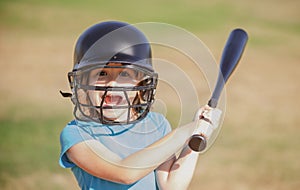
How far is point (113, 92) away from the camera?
6.59 ft

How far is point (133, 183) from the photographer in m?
2.03

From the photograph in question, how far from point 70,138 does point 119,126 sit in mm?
175

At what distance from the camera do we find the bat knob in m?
1.94

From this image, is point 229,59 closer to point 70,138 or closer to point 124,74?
point 124,74

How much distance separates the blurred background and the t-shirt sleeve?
102 inches

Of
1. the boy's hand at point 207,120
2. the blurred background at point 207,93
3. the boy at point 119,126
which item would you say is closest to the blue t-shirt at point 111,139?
the boy at point 119,126

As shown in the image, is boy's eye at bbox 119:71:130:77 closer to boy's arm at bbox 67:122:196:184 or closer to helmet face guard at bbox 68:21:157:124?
helmet face guard at bbox 68:21:157:124

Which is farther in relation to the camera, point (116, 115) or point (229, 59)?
point (229, 59)

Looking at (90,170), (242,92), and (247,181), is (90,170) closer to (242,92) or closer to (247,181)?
(247,181)

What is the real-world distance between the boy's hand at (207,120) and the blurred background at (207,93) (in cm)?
Result: 274

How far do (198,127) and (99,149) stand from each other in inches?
12.9

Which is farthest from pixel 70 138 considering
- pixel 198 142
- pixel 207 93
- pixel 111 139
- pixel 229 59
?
pixel 207 93

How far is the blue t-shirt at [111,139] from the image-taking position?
2.03 metres

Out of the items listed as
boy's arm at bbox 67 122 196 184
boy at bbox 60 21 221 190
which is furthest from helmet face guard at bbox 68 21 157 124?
boy's arm at bbox 67 122 196 184
